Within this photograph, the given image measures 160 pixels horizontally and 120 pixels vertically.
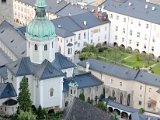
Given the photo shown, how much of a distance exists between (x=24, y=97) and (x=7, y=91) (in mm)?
5684

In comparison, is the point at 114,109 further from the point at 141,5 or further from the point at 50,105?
the point at 141,5

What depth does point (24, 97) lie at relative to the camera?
77500mm

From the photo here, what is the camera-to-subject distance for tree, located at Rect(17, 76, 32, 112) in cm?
7706

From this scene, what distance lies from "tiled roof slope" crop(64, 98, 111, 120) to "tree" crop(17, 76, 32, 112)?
38.9 feet

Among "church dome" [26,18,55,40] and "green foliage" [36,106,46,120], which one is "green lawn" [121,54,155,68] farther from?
"green foliage" [36,106,46,120]

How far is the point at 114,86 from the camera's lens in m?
89.0

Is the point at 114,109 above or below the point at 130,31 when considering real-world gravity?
below

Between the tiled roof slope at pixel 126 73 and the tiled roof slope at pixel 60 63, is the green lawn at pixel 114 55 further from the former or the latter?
the tiled roof slope at pixel 60 63

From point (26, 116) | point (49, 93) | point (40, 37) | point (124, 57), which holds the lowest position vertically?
point (26, 116)

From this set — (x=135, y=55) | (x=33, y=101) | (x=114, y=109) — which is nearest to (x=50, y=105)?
(x=33, y=101)

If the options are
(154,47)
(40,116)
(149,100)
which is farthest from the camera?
(154,47)

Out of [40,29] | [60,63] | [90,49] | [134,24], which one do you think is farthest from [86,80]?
[134,24]

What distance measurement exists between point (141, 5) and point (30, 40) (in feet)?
118

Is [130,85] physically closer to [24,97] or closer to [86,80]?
[86,80]
